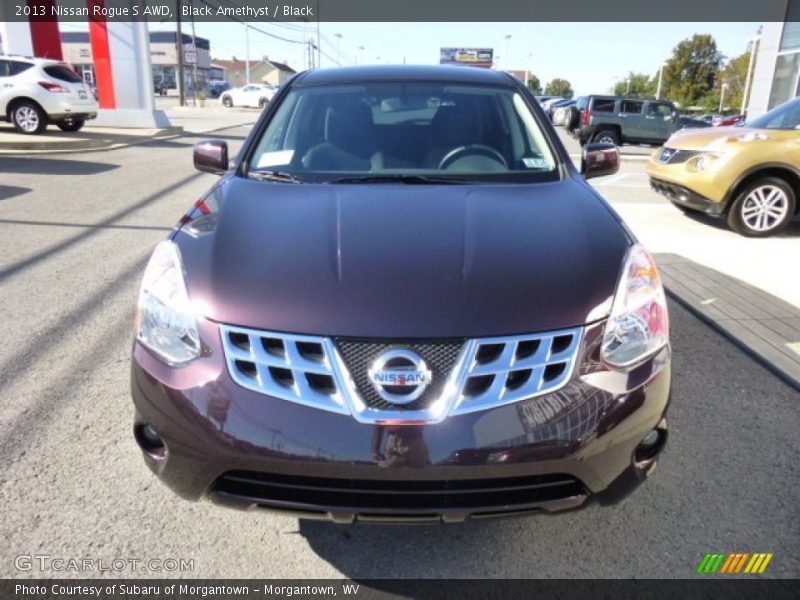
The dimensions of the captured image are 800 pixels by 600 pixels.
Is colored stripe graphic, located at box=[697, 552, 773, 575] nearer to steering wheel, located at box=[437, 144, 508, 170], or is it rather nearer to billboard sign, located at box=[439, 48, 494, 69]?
steering wheel, located at box=[437, 144, 508, 170]

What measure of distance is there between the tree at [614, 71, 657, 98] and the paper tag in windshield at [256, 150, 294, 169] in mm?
77986

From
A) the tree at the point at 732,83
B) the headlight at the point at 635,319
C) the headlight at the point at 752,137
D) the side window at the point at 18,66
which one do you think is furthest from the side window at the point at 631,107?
the tree at the point at 732,83

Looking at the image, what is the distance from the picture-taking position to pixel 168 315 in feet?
6.23

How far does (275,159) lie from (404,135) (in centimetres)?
65

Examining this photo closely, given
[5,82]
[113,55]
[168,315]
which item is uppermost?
[113,55]

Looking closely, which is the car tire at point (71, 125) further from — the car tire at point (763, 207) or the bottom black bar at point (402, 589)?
the bottom black bar at point (402, 589)

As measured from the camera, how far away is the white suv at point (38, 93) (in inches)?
543

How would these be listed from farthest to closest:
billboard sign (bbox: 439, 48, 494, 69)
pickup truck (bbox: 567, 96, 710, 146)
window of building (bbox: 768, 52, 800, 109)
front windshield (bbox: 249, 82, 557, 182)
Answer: billboard sign (bbox: 439, 48, 494, 69) < pickup truck (bbox: 567, 96, 710, 146) < window of building (bbox: 768, 52, 800, 109) < front windshield (bbox: 249, 82, 557, 182)

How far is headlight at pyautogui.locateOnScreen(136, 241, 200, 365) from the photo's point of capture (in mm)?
1830

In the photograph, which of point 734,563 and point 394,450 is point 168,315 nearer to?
point 394,450

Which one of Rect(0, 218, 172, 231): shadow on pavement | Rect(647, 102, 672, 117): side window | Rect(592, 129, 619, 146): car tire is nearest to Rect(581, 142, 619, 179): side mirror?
Rect(0, 218, 172, 231): shadow on pavement

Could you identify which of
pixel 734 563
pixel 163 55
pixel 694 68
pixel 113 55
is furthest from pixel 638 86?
pixel 734 563

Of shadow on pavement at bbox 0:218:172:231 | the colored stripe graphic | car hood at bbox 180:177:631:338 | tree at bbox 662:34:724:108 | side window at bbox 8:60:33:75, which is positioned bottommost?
the colored stripe graphic

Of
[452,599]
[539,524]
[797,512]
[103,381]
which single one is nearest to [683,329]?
[797,512]
